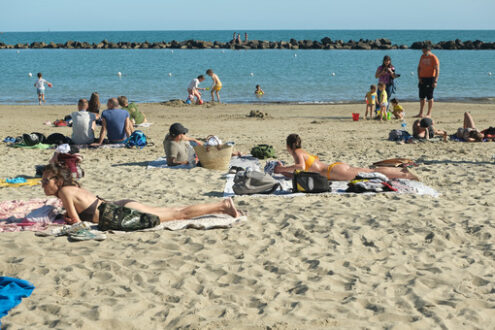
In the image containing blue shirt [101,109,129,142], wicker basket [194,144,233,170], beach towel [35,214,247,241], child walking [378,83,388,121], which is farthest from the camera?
child walking [378,83,388,121]

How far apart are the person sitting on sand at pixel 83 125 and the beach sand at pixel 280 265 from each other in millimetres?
2606

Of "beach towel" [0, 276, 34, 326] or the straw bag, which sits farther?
the straw bag

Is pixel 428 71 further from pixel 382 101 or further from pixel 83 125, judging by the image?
pixel 83 125

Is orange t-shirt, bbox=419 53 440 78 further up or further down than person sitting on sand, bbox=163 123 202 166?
further up

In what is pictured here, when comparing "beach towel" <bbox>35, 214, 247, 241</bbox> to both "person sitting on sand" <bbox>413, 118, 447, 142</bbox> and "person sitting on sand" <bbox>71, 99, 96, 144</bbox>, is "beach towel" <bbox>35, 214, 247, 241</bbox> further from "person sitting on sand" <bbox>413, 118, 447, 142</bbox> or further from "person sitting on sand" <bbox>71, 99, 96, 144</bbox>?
"person sitting on sand" <bbox>413, 118, 447, 142</bbox>

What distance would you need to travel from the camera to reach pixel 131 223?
18.8 feet

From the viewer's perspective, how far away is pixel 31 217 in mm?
5961

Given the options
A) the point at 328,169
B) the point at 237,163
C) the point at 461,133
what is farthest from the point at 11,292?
the point at 461,133

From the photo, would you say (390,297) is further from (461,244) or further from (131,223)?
(131,223)

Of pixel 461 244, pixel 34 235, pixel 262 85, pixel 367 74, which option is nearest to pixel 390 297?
pixel 461 244

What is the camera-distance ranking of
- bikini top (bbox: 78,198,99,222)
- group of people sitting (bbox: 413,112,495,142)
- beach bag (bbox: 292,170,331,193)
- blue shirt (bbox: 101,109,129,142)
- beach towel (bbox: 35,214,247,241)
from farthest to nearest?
group of people sitting (bbox: 413,112,495,142)
blue shirt (bbox: 101,109,129,142)
beach bag (bbox: 292,170,331,193)
bikini top (bbox: 78,198,99,222)
beach towel (bbox: 35,214,247,241)

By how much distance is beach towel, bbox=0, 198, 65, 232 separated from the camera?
5832mm

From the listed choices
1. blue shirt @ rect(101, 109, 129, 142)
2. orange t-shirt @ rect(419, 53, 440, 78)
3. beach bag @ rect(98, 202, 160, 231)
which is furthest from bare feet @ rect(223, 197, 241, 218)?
orange t-shirt @ rect(419, 53, 440, 78)

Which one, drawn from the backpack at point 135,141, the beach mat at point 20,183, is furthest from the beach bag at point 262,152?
the beach mat at point 20,183
